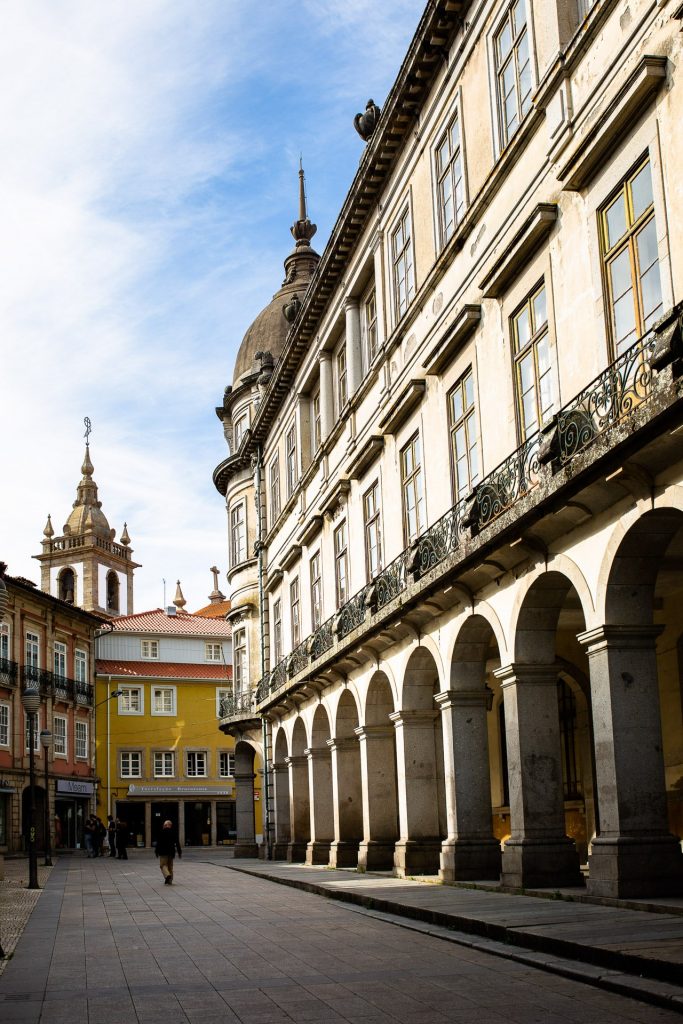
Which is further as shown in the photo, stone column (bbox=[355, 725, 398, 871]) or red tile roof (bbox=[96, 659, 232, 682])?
red tile roof (bbox=[96, 659, 232, 682])

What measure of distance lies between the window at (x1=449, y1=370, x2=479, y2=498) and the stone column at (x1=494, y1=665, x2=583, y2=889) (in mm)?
3872

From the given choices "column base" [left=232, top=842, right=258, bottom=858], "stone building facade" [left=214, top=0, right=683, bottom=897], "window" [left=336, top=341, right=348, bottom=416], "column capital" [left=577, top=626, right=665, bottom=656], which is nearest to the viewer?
"stone building facade" [left=214, top=0, right=683, bottom=897]

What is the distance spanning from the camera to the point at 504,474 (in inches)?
650

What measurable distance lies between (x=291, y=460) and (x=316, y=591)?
505 centimetres

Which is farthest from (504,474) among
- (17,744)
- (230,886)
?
(17,744)

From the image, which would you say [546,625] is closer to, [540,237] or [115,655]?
[540,237]

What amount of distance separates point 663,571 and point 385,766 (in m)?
8.94

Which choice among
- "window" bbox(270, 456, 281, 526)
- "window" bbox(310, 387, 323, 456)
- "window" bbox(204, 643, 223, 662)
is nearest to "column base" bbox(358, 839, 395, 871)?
"window" bbox(310, 387, 323, 456)

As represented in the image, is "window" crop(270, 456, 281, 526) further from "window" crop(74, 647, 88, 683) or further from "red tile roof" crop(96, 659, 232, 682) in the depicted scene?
"red tile roof" crop(96, 659, 232, 682)

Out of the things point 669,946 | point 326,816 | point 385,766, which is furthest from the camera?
point 326,816

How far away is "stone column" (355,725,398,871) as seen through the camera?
2403 centimetres

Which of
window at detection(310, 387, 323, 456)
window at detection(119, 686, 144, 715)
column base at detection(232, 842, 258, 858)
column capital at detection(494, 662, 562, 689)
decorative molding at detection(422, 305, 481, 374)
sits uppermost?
window at detection(310, 387, 323, 456)

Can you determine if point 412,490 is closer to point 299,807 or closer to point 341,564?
point 341,564

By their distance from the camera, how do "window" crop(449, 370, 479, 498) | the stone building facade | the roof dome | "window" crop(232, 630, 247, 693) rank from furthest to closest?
the roof dome, "window" crop(232, 630, 247, 693), "window" crop(449, 370, 479, 498), the stone building facade
